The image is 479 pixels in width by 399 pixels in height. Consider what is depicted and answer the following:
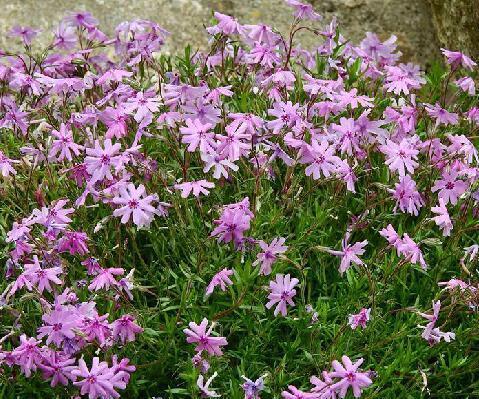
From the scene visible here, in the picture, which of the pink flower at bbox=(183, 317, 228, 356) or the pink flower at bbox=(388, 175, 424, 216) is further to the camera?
the pink flower at bbox=(388, 175, 424, 216)

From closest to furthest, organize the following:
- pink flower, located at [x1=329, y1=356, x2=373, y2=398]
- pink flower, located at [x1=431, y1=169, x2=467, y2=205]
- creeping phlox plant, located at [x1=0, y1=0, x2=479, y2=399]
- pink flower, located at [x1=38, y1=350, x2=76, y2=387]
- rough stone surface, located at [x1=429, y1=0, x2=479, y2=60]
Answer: pink flower, located at [x1=329, y1=356, x2=373, y2=398] → pink flower, located at [x1=38, y1=350, x2=76, y2=387] → creeping phlox plant, located at [x1=0, y1=0, x2=479, y2=399] → pink flower, located at [x1=431, y1=169, x2=467, y2=205] → rough stone surface, located at [x1=429, y1=0, x2=479, y2=60]

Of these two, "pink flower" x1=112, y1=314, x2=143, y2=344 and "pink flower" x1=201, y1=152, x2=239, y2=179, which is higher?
"pink flower" x1=201, y1=152, x2=239, y2=179

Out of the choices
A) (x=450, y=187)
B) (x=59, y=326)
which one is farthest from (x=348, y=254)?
(x=59, y=326)

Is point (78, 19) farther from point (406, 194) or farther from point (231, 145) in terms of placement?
point (406, 194)

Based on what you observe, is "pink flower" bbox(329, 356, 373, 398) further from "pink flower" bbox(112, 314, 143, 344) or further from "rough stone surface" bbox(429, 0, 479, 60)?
"rough stone surface" bbox(429, 0, 479, 60)

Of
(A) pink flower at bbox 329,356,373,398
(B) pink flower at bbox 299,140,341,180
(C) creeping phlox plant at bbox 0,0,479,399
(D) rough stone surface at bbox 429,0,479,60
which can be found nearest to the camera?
(A) pink flower at bbox 329,356,373,398

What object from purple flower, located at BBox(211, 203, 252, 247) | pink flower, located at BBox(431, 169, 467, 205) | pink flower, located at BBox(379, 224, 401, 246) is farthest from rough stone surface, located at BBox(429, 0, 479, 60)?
purple flower, located at BBox(211, 203, 252, 247)

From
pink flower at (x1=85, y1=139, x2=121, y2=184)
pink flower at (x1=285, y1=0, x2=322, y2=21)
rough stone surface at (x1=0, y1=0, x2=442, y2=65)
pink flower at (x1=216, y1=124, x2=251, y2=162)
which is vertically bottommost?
rough stone surface at (x1=0, y1=0, x2=442, y2=65)
